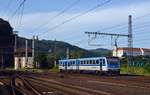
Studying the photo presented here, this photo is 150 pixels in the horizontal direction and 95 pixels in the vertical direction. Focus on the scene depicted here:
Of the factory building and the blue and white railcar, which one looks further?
the factory building

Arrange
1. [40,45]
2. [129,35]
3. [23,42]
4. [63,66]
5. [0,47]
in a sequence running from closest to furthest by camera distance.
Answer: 1. [129,35]
2. [63,66]
3. [0,47]
4. [23,42]
5. [40,45]

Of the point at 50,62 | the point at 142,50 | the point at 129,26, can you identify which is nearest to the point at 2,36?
the point at 50,62

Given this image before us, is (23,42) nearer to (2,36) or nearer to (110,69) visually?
(2,36)

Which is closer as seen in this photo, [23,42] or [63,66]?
[63,66]

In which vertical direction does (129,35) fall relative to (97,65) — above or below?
above

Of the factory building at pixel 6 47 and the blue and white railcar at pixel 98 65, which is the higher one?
the factory building at pixel 6 47

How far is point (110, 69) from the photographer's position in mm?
37688

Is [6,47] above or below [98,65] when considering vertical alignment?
above

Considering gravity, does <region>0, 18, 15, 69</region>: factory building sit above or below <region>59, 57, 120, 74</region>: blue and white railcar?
above

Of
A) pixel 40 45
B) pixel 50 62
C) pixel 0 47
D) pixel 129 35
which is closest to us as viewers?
pixel 129 35

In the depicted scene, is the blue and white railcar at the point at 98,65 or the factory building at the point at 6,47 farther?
the factory building at the point at 6,47

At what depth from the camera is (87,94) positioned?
1468 cm

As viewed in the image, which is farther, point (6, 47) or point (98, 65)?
point (6, 47)

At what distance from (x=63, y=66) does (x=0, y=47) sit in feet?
208
